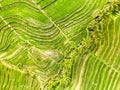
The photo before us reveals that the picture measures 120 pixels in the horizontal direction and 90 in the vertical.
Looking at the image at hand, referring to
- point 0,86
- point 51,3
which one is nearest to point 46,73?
point 0,86

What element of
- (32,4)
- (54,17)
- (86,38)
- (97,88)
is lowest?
(97,88)

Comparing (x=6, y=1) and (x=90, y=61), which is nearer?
(x=90, y=61)

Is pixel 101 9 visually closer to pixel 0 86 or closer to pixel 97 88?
pixel 97 88

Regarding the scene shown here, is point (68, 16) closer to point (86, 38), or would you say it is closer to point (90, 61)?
point (86, 38)

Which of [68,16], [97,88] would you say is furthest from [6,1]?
[97,88]

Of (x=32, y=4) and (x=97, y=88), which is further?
(x=32, y=4)

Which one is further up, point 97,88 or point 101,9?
point 101,9
